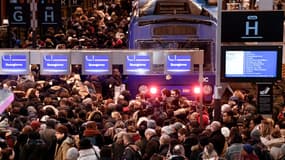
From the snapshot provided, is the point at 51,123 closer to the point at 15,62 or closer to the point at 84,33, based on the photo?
the point at 15,62

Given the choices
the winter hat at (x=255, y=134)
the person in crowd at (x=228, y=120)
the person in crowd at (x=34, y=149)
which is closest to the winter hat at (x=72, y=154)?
the person in crowd at (x=34, y=149)

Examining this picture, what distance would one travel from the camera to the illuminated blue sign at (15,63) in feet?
63.2

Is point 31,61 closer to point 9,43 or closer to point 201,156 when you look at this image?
point 201,156

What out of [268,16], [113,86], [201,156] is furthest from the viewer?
[113,86]

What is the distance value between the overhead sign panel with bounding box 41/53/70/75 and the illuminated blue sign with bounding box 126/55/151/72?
1.37 m

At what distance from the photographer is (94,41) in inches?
1244

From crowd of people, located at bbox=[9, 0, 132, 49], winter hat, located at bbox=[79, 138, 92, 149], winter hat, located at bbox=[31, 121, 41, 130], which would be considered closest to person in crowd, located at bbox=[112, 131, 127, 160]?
winter hat, located at bbox=[79, 138, 92, 149]

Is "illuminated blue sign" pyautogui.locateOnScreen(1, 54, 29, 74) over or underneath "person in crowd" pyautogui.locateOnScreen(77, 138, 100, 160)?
over

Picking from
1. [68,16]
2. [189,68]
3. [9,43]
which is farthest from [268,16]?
[68,16]

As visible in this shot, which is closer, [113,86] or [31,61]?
[31,61]

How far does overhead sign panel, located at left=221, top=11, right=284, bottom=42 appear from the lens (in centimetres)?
1725

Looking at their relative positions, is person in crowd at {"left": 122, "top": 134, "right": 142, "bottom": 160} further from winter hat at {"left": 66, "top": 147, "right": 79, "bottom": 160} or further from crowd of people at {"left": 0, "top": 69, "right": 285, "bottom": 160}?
winter hat at {"left": 66, "top": 147, "right": 79, "bottom": 160}

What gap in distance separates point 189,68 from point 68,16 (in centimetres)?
2058

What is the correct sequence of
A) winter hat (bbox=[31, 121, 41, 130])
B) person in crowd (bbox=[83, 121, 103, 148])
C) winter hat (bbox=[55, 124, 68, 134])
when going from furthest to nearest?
winter hat (bbox=[31, 121, 41, 130]) → winter hat (bbox=[55, 124, 68, 134]) → person in crowd (bbox=[83, 121, 103, 148])
